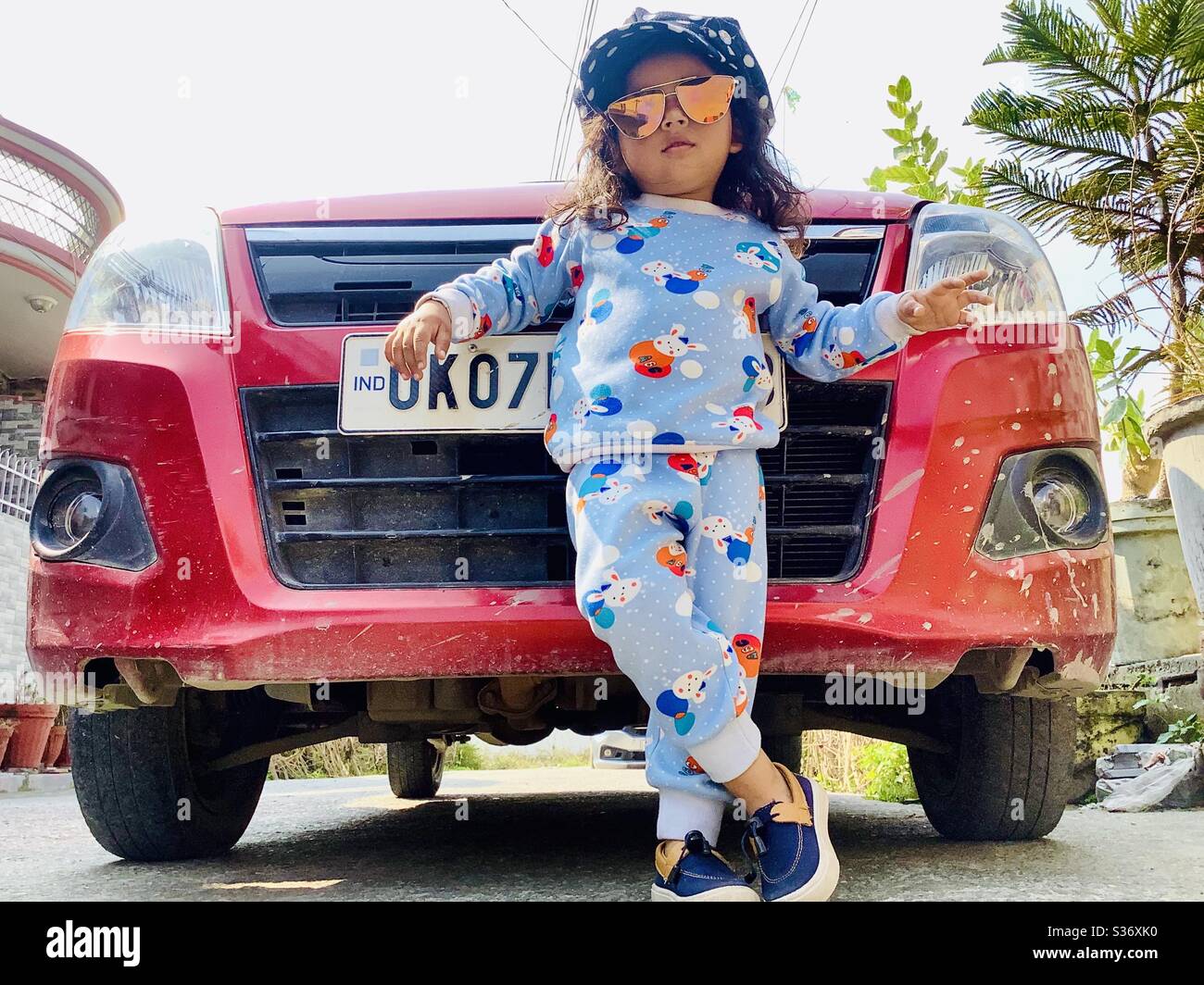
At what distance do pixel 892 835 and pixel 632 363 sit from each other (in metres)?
1.50

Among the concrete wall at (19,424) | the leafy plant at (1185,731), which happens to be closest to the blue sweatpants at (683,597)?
the leafy plant at (1185,731)

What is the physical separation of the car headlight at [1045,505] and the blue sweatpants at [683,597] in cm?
42

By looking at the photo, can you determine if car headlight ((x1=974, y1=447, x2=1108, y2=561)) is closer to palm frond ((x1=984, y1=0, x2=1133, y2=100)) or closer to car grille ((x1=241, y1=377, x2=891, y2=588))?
car grille ((x1=241, y1=377, x2=891, y2=588))

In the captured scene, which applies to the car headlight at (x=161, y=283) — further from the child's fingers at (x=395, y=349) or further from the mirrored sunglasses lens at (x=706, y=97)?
the mirrored sunglasses lens at (x=706, y=97)

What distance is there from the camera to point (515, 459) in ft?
5.93

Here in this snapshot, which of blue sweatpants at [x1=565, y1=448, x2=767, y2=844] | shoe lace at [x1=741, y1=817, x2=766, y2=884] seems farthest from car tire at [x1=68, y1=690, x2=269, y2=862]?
shoe lace at [x1=741, y1=817, x2=766, y2=884]

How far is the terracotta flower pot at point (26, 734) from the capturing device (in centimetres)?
698

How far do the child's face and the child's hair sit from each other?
0.18 feet

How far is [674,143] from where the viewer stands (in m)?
1.71

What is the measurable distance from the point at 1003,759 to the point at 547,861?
92cm

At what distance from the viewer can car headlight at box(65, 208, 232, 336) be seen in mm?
1851

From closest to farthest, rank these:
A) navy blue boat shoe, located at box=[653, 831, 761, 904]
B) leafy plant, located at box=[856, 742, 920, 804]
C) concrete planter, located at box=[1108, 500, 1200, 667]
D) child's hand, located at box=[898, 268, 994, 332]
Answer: navy blue boat shoe, located at box=[653, 831, 761, 904]
child's hand, located at box=[898, 268, 994, 332]
leafy plant, located at box=[856, 742, 920, 804]
concrete planter, located at box=[1108, 500, 1200, 667]

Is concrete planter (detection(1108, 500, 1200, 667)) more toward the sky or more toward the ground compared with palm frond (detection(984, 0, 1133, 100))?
more toward the ground
